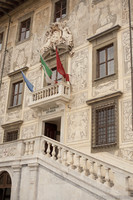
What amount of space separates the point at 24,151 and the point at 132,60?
6156mm

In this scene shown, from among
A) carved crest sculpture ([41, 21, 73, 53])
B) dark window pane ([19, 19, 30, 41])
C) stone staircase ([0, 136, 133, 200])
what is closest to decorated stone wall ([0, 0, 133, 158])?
carved crest sculpture ([41, 21, 73, 53])

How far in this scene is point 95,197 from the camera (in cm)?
934

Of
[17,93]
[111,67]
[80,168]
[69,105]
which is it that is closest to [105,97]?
[111,67]

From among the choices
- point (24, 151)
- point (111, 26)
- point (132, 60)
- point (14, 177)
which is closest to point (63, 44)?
point (111, 26)

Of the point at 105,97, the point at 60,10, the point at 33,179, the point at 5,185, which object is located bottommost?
the point at 5,185

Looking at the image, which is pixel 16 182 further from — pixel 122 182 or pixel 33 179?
pixel 122 182

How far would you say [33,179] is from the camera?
37.6 feet

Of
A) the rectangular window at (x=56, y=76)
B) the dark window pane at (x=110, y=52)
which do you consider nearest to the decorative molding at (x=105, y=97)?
the dark window pane at (x=110, y=52)

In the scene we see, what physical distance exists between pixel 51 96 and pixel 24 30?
7.14m

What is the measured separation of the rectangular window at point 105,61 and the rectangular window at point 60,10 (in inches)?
166

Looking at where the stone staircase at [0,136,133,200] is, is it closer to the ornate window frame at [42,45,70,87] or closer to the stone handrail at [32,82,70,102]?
the stone handrail at [32,82,70,102]

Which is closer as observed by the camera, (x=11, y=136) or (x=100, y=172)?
(x=100, y=172)

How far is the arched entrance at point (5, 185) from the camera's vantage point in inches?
522

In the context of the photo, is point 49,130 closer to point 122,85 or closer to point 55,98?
point 55,98
